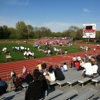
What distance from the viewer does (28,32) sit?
9056 centimetres

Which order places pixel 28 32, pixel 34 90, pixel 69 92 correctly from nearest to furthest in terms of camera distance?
pixel 34 90, pixel 69 92, pixel 28 32

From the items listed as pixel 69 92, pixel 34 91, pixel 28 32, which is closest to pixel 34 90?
pixel 34 91

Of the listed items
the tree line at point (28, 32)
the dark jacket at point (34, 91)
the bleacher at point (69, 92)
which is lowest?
the bleacher at point (69, 92)

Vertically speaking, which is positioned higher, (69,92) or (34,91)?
(34,91)

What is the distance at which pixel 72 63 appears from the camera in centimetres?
1777

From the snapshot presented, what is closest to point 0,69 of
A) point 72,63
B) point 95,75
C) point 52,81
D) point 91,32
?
point 72,63

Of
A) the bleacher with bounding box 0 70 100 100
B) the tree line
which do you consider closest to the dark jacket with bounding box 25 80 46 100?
the bleacher with bounding box 0 70 100 100

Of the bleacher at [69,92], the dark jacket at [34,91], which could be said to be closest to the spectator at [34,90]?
the dark jacket at [34,91]

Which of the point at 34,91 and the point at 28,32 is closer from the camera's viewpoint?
the point at 34,91

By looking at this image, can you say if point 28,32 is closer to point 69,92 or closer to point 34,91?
point 69,92

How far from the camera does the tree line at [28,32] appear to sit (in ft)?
275

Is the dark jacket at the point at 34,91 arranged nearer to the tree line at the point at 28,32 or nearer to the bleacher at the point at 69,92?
the bleacher at the point at 69,92

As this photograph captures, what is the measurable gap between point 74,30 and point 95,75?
295ft

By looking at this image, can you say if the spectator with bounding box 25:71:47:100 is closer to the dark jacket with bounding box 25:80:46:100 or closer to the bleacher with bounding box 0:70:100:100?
the dark jacket with bounding box 25:80:46:100
